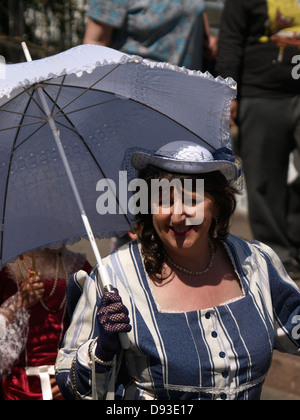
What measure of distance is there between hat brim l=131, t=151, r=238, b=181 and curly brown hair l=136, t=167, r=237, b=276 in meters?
0.02

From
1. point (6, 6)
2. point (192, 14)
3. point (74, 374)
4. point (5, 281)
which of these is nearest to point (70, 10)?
point (6, 6)

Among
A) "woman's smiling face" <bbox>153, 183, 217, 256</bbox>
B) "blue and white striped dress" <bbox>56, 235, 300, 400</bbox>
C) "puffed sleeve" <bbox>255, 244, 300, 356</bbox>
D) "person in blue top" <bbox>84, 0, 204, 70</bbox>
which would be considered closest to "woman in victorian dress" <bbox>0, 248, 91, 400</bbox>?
"blue and white striped dress" <bbox>56, 235, 300, 400</bbox>

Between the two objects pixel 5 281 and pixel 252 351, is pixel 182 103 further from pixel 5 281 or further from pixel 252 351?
pixel 5 281

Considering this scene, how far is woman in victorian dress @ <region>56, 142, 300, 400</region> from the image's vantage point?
2541 millimetres

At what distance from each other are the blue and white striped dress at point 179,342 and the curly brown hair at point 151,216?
40mm

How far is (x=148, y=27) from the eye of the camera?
4797 millimetres

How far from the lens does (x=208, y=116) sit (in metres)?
3.00

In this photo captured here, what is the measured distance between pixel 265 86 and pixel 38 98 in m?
2.47

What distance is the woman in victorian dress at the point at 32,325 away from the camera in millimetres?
3434

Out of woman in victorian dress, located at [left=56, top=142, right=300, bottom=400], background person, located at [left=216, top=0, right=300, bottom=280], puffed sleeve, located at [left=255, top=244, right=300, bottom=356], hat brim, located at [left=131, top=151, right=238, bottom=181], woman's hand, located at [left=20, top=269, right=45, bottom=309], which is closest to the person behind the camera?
woman in victorian dress, located at [left=56, top=142, right=300, bottom=400]

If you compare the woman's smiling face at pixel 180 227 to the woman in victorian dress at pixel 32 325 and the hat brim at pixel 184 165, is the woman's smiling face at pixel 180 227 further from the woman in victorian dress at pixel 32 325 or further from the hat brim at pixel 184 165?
the woman in victorian dress at pixel 32 325

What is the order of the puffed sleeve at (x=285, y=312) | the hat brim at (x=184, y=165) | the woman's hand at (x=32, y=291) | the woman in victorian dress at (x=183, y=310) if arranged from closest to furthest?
the woman in victorian dress at (x=183, y=310), the hat brim at (x=184, y=165), the puffed sleeve at (x=285, y=312), the woman's hand at (x=32, y=291)

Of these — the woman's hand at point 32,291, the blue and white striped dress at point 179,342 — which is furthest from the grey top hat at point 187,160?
the woman's hand at point 32,291

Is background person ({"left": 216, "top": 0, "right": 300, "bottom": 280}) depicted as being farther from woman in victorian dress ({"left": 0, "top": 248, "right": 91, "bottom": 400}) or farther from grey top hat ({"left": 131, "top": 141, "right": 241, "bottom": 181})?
grey top hat ({"left": 131, "top": 141, "right": 241, "bottom": 181})
